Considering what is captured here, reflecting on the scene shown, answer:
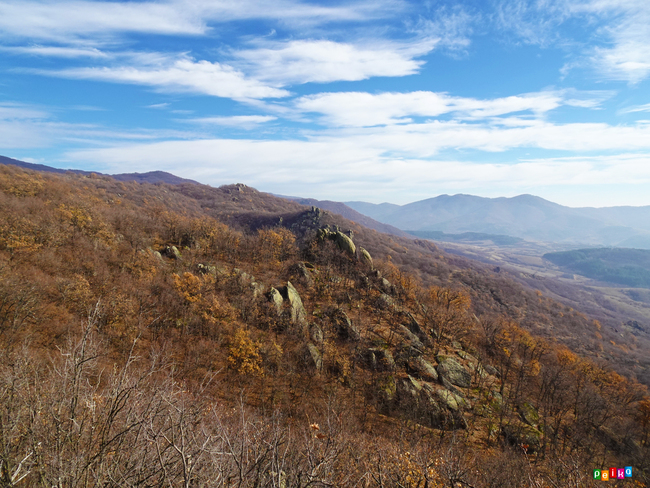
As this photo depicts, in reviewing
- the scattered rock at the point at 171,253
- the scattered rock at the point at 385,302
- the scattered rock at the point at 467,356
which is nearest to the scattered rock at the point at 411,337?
the scattered rock at the point at 385,302

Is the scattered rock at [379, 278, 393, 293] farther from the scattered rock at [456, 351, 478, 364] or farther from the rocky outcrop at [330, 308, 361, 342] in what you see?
the scattered rock at [456, 351, 478, 364]

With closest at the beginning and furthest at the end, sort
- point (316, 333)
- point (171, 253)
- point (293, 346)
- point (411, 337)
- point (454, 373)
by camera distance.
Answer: point (293, 346) → point (316, 333) → point (454, 373) → point (411, 337) → point (171, 253)

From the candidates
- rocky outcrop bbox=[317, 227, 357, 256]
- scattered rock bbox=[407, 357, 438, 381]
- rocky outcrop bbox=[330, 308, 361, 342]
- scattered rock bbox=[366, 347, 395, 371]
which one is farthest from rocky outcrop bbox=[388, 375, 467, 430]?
rocky outcrop bbox=[317, 227, 357, 256]

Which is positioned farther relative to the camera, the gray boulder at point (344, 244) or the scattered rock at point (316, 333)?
the gray boulder at point (344, 244)

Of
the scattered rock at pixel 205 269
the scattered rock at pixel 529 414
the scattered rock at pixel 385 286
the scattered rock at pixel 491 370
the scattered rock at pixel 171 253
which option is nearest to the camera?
the scattered rock at pixel 529 414

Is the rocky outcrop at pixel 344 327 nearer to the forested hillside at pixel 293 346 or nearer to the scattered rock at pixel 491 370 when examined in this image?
the forested hillside at pixel 293 346

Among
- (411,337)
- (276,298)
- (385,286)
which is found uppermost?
(276,298)

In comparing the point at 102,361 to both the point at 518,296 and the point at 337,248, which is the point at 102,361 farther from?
the point at 518,296

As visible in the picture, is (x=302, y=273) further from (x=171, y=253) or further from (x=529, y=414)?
(x=529, y=414)

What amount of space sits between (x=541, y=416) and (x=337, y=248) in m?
42.0

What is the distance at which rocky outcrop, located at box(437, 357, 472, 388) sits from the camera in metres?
38.9

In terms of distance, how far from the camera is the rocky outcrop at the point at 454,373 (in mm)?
38906

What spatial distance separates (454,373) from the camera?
3994 centimetres

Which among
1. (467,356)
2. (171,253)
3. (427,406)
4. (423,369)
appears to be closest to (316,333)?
(423,369)
